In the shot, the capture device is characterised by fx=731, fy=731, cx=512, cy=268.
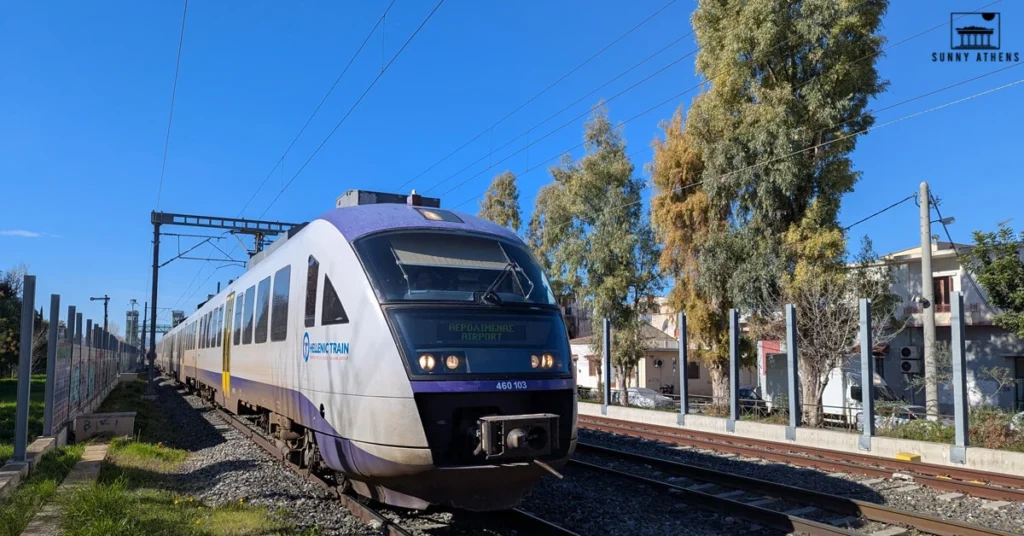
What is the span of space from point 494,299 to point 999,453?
9.92 m

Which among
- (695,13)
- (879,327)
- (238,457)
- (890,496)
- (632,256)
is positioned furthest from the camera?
(632,256)

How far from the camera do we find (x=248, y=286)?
12.3m

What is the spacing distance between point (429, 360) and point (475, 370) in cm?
41

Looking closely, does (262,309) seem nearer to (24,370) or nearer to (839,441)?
(24,370)

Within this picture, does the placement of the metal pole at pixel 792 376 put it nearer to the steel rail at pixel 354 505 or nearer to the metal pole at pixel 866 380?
the metal pole at pixel 866 380

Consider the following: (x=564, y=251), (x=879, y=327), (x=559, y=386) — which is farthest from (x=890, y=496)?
(x=564, y=251)

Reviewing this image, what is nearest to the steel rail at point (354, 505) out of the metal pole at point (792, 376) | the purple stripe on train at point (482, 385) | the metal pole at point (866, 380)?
the purple stripe on train at point (482, 385)

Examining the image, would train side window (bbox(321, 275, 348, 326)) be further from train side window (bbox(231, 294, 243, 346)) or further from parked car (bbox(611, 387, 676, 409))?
parked car (bbox(611, 387, 676, 409))

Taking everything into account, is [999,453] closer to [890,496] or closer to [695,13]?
[890,496]

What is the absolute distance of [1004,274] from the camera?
19.4 m

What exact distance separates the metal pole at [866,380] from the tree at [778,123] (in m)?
6.54

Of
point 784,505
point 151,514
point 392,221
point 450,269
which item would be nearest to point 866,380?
point 784,505

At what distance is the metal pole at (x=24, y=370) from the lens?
980 cm

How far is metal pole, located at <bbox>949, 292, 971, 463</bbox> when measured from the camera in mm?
12398
